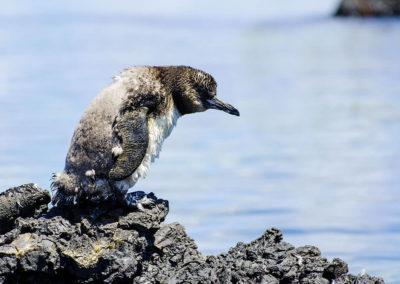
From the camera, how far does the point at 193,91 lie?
8.78 meters

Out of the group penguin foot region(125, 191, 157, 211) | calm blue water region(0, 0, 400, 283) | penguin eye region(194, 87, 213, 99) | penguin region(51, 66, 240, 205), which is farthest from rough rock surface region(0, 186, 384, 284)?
calm blue water region(0, 0, 400, 283)

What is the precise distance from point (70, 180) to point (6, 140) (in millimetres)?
10192

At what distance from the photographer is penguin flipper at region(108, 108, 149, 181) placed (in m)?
7.99

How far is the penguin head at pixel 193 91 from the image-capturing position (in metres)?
8.66

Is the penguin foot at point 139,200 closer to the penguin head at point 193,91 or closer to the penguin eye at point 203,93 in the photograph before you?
the penguin head at point 193,91

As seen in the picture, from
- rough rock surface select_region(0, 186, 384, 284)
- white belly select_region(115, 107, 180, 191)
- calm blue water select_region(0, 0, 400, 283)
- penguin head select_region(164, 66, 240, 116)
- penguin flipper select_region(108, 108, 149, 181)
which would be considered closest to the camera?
rough rock surface select_region(0, 186, 384, 284)

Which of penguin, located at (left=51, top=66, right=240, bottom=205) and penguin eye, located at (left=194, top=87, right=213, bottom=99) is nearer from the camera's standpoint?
penguin, located at (left=51, top=66, right=240, bottom=205)

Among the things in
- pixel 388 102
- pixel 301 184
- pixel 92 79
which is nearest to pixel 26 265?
pixel 301 184

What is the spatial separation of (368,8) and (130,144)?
44580mm

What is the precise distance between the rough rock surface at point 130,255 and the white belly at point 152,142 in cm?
26

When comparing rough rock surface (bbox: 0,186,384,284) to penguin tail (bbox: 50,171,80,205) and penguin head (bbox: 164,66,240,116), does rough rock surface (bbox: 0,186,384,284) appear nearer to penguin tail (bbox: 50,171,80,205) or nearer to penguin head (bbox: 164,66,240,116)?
penguin tail (bbox: 50,171,80,205)

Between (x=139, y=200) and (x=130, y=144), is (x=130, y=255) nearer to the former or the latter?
(x=139, y=200)

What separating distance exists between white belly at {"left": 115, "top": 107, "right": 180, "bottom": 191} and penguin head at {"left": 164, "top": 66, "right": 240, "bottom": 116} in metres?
0.16

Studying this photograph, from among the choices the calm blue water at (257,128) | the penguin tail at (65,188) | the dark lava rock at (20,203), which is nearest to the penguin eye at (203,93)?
the penguin tail at (65,188)
